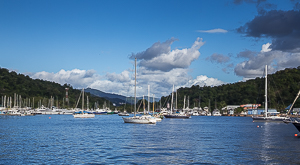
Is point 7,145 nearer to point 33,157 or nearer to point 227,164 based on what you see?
point 33,157

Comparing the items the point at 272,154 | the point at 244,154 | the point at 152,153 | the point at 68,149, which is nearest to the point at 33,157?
the point at 68,149

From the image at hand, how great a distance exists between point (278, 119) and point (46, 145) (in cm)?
7425

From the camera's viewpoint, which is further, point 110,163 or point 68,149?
point 68,149

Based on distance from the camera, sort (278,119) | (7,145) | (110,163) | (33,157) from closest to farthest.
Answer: (110,163), (33,157), (7,145), (278,119)

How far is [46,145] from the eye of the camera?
134 feet

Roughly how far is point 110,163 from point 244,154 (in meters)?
14.3

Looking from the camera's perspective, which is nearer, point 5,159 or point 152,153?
point 5,159

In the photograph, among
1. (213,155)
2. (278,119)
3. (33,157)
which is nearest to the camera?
(33,157)

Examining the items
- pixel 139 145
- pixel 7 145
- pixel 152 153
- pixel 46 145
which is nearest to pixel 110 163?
pixel 152 153

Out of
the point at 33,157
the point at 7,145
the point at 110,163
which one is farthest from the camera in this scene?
the point at 7,145

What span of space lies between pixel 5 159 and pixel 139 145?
15822 millimetres

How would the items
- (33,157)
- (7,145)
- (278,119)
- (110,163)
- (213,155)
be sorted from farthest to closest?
(278,119) → (7,145) → (213,155) → (33,157) → (110,163)

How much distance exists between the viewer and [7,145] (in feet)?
132

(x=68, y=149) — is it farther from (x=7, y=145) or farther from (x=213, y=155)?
(x=213, y=155)
